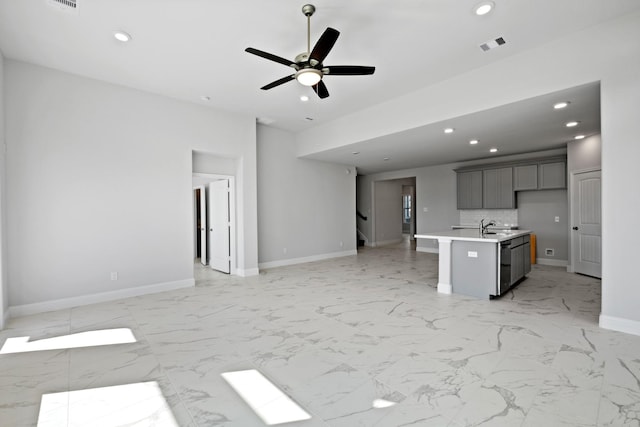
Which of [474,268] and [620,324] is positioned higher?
[474,268]

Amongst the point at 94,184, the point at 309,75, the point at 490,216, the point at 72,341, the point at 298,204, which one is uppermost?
the point at 309,75

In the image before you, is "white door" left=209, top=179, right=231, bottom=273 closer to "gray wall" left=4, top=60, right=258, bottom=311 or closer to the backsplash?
"gray wall" left=4, top=60, right=258, bottom=311

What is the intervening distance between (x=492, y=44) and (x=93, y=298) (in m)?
6.39

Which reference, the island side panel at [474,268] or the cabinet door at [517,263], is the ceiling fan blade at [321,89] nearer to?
the island side panel at [474,268]

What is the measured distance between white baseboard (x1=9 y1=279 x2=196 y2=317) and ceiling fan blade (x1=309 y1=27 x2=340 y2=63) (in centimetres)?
435

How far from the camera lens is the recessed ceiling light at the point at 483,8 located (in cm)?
290

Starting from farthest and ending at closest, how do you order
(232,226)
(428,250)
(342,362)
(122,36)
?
1. (428,250)
2. (232,226)
3. (122,36)
4. (342,362)

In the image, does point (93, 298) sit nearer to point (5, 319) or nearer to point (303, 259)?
point (5, 319)

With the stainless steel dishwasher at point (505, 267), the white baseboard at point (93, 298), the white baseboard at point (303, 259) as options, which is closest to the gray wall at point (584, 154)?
the stainless steel dishwasher at point (505, 267)

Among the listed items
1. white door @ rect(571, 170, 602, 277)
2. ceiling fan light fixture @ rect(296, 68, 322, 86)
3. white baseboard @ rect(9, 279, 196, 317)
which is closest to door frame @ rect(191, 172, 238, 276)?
white baseboard @ rect(9, 279, 196, 317)

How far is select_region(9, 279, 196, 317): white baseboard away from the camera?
13.0 feet

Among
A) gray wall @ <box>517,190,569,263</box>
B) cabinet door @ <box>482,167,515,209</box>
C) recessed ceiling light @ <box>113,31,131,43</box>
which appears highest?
recessed ceiling light @ <box>113,31,131,43</box>

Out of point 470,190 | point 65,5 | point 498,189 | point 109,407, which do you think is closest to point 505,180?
point 498,189

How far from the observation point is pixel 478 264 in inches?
177
